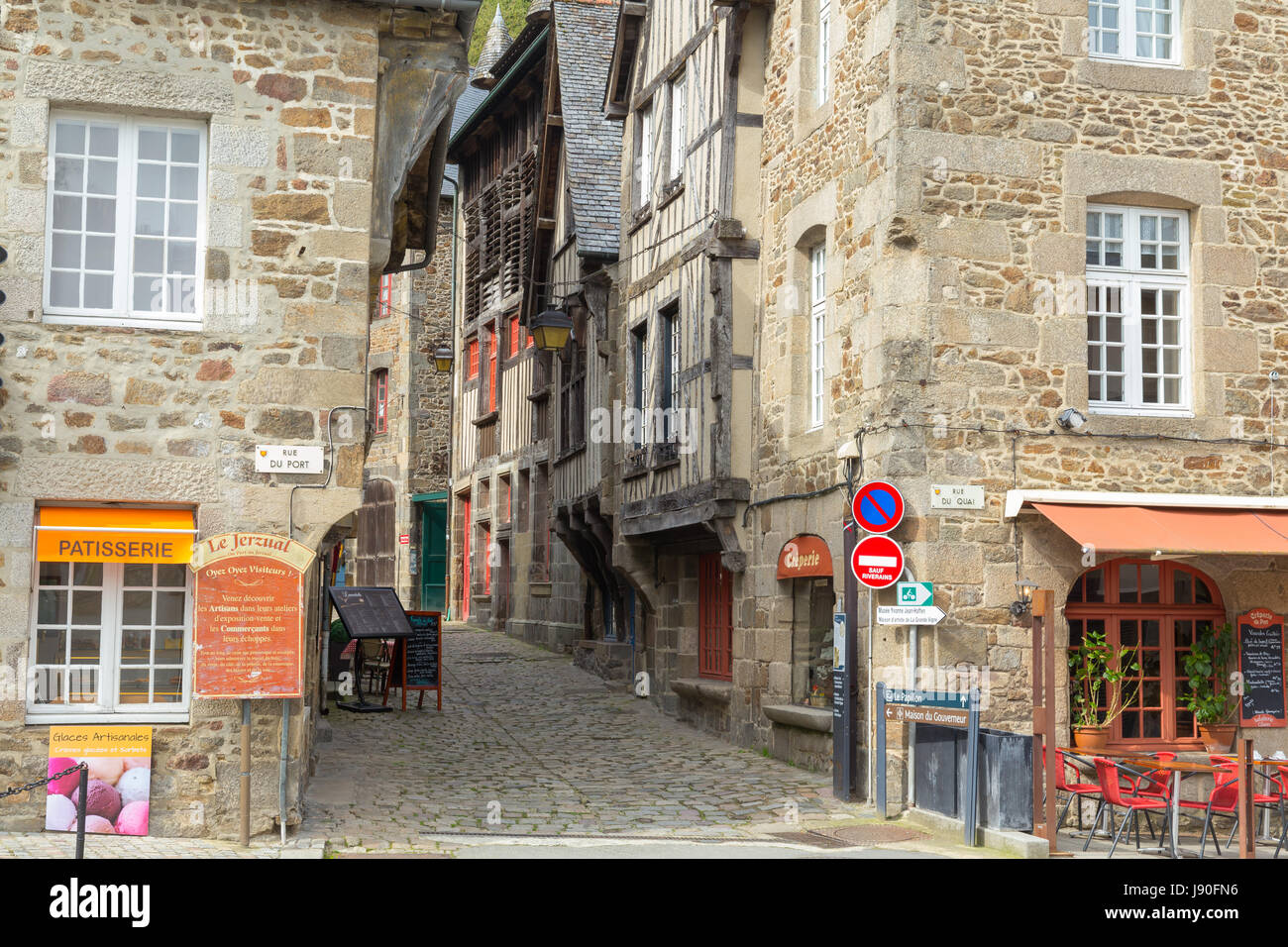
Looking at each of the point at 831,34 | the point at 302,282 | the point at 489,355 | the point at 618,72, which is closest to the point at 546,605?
the point at 489,355

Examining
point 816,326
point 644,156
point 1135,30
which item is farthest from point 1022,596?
point 644,156

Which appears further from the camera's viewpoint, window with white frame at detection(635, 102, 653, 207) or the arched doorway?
window with white frame at detection(635, 102, 653, 207)

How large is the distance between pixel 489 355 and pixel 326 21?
54.6 feet

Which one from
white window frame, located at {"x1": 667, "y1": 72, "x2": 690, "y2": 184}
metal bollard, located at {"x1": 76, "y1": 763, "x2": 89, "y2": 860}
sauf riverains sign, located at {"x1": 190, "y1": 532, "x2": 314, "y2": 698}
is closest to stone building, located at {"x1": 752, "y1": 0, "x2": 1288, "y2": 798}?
white window frame, located at {"x1": 667, "y1": 72, "x2": 690, "y2": 184}

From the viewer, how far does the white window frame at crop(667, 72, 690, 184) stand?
14562 mm

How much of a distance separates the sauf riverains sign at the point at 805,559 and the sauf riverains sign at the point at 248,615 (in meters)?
4.57

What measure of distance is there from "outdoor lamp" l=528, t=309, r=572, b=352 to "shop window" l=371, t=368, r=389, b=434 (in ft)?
42.1

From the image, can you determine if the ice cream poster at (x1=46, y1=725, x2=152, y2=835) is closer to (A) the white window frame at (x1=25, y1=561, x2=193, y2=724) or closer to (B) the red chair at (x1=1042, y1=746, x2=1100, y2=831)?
(A) the white window frame at (x1=25, y1=561, x2=193, y2=724)

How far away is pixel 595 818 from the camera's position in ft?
31.5

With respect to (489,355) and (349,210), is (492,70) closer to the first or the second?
(489,355)

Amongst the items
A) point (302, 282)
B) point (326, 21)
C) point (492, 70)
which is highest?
point (492, 70)

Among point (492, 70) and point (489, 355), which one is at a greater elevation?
point (492, 70)

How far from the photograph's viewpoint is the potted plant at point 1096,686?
10.1 m

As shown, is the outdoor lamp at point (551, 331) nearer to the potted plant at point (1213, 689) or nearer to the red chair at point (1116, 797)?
the potted plant at point (1213, 689)
